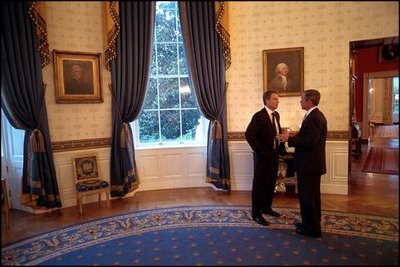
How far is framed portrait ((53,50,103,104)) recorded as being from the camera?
409 centimetres

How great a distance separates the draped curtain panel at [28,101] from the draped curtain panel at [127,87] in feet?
2.90

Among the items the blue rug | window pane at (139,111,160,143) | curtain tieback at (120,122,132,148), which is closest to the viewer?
the blue rug

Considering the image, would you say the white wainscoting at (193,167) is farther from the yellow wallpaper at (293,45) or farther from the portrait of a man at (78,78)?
the portrait of a man at (78,78)

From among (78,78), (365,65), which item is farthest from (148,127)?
(365,65)

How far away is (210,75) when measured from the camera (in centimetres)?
461

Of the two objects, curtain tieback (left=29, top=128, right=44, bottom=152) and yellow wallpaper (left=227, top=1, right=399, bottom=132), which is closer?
curtain tieback (left=29, top=128, right=44, bottom=152)

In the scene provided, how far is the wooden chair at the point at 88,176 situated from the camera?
4.00 m

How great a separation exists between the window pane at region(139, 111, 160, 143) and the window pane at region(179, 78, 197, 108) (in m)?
0.50

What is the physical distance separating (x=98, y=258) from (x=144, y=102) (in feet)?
8.15

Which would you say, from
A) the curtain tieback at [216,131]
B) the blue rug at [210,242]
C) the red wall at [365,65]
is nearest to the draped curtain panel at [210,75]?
the curtain tieback at [216,131]

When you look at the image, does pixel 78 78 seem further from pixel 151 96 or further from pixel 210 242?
pixel 210 242

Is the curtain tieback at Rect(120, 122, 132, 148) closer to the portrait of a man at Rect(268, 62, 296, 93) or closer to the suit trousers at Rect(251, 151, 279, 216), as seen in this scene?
the suit trousers at Rect(251, 151, 279, 216)

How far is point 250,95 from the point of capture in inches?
187

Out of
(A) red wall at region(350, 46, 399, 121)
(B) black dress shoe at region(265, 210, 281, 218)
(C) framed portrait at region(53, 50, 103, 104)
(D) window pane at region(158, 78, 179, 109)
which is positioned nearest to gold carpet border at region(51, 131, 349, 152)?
(C) framed portrait at region(53, 50, 103, 104)
